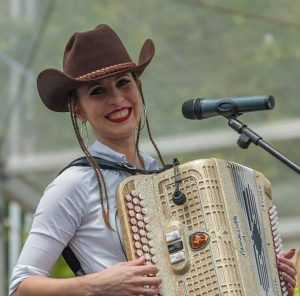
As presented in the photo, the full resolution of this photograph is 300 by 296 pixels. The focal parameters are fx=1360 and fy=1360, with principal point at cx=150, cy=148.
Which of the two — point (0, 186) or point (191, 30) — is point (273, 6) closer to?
point (191, 30)

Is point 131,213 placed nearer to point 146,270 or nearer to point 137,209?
point 137,209

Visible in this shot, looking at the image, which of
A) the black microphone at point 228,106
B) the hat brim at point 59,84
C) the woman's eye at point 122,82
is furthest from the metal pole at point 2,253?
the black microphone at point 228,106

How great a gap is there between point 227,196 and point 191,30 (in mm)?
5971

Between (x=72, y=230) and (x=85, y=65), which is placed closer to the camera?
(x=72, y=230)

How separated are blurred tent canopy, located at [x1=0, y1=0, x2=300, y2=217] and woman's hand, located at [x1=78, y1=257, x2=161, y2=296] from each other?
216 inches

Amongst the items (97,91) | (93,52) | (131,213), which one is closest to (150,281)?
(131,213)

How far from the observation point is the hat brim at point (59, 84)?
4.58m

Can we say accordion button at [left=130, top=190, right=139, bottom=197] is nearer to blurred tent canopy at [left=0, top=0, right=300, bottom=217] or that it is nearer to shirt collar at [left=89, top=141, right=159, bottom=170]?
shirt collar at [left=89, top=141, right=159, bottom=170]

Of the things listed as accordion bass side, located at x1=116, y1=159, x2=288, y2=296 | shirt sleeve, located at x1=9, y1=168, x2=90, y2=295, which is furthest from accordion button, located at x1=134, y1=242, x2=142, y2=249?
shirt sleeve, located at x1=9, y1=168, x2=90, y2=295

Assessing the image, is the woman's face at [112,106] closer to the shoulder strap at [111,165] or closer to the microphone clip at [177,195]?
the shoulder strap at [111,165]

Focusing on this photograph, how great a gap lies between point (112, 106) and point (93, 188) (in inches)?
11.4

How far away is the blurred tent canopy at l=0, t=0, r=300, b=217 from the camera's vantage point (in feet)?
32.9

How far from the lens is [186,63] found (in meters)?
10.3

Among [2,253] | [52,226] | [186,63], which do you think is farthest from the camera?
[2,253]
